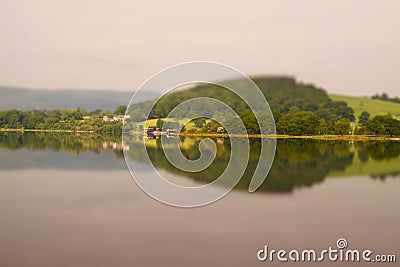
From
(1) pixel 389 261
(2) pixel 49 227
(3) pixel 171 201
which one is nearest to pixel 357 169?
(3) pixel 171 201

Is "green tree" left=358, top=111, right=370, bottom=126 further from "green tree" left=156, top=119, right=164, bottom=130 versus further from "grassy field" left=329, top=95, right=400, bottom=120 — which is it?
"green tree" left=156, top=119, right=164, bottom=130

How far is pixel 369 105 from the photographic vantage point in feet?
216

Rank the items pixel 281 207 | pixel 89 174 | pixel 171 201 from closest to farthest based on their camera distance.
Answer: pixel 281 207 < pixel 171 201 < pixel 89 174

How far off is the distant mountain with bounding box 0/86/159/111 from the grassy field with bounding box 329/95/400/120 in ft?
151

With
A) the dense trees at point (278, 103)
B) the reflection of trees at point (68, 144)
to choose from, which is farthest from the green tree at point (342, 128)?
the reflection of trees at point (68, 144)

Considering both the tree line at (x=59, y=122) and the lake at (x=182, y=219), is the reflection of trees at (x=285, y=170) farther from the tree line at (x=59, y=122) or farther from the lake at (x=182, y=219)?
the tree line at (x=59, y=122)

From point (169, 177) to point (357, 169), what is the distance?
25.6ft

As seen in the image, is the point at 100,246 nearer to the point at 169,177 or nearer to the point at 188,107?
the point at 169,177

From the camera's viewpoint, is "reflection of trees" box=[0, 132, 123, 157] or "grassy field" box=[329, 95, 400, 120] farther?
"grassy field" box=[329, 95, 400, 120]

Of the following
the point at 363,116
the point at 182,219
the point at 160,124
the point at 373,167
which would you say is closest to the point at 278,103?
the point at 363,116

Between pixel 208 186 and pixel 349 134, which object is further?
pixel 349 134

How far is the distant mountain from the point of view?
10534 centimetres

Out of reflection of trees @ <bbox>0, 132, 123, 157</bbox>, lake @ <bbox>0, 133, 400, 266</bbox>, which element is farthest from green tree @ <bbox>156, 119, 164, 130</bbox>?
lake @ <bbox>0, 133, 400, 266</bbox>

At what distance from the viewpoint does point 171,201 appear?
11453mm
